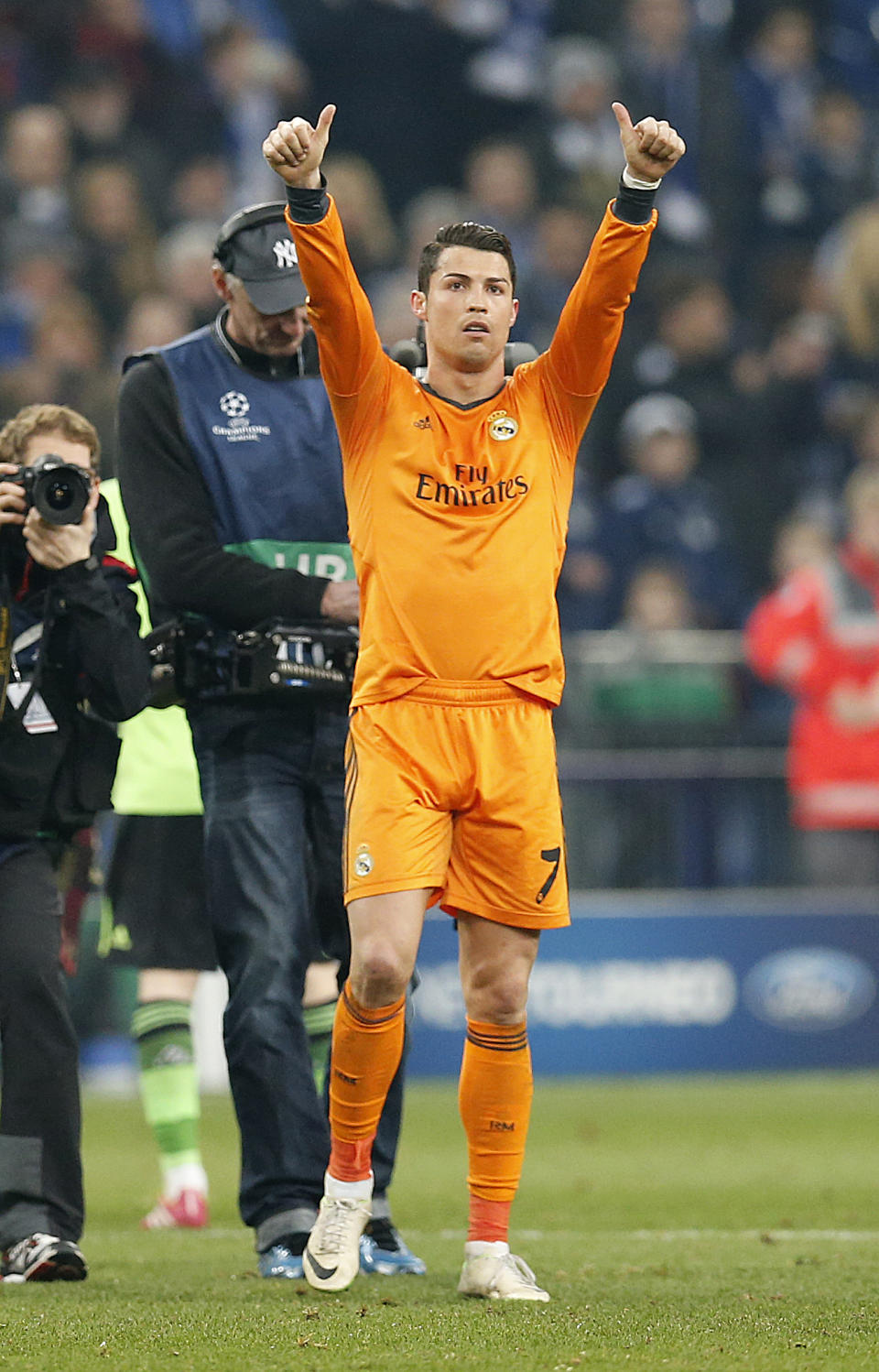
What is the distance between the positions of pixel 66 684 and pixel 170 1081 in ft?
6.15

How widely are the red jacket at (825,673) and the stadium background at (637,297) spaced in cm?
15

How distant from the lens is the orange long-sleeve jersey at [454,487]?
4500 millimetres

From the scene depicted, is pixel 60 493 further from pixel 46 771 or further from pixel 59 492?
pixel 46 771

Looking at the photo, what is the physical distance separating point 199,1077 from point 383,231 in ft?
21.6

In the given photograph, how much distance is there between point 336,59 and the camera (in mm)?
15984

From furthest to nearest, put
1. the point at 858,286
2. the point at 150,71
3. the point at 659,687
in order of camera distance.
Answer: the point at 150,71 < the point at 858,286 < the point at 659,687

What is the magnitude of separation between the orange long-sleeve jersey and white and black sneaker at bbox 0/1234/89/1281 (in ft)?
4.51

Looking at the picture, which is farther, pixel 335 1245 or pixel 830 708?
pixel 830 708

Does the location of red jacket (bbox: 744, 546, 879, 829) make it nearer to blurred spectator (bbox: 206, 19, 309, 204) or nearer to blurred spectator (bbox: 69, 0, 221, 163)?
blurred spectator (bbox: 206, 19, 309, 204)

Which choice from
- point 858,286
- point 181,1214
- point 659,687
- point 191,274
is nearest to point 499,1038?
point 181,1214

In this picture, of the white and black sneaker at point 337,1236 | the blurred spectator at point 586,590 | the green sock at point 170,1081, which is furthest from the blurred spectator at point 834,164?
the white and black sneaker at point 337,1236

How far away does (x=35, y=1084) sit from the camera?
489 cm

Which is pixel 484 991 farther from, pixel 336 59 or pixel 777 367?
pixel 336 59

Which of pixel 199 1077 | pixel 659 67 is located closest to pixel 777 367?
pixel 659 67
